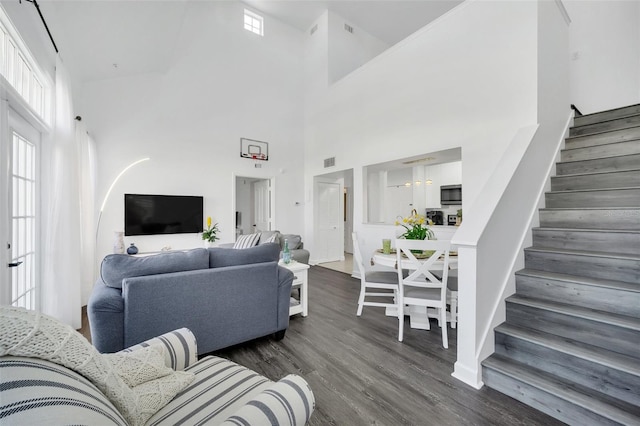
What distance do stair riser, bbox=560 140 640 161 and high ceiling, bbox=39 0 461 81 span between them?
498 cm

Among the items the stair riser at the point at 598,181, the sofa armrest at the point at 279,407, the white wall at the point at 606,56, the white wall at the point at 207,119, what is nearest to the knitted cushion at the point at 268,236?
the white wall at the point at 207,119

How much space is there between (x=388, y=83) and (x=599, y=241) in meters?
3.90

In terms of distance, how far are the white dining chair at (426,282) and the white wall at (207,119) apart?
4.31 metres

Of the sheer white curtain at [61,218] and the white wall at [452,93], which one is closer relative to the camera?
the sheer white curtain at [61,218]

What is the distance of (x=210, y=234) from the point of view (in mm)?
5172

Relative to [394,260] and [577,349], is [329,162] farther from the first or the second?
[577,349]

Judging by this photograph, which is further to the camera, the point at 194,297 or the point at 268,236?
the point at 268,236

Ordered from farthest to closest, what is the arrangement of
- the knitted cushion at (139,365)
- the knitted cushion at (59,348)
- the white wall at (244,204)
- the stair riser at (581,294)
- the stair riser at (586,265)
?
the white wall at (244,204), the stair riser at (586,265), the stair riser at (581,294), the knitted cushion at (139,365), the knitted cushion at (59,348)

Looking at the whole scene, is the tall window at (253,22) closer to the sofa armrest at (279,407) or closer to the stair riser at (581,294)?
the stair riser at (581,294)

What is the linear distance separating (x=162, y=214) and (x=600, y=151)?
21.6 feet

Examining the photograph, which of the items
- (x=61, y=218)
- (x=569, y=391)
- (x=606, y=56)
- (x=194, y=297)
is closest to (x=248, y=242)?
(x=61, y=218)

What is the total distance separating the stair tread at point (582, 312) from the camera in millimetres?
1687

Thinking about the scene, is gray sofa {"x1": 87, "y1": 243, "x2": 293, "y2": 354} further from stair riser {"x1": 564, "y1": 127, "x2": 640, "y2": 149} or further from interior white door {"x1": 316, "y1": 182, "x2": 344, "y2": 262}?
interior white door {"x1": 316, "y1": 182, "x2": 344, "y2": 262}

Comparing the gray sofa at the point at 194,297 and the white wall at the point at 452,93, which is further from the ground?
the white wall at the point at 452,93
